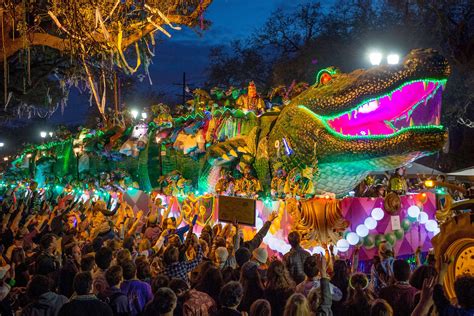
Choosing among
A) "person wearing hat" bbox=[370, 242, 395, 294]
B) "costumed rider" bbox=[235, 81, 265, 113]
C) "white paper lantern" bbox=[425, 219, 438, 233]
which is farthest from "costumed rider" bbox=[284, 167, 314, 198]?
"person wearing hat" bbox=[370, 242, 395, 294]

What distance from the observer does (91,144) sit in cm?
1842

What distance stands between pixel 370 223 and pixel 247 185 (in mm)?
3017

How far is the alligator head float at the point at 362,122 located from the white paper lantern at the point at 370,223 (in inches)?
39.4

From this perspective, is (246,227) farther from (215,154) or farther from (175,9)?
(175,9)

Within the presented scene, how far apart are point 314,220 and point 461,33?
17362mm

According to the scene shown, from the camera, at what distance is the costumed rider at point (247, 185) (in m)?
11.1

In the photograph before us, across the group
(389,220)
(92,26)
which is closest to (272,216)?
(389,220)

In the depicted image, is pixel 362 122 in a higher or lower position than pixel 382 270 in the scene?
higher

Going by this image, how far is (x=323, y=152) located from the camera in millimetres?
9812

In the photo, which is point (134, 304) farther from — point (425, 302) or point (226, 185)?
point (226, 185)

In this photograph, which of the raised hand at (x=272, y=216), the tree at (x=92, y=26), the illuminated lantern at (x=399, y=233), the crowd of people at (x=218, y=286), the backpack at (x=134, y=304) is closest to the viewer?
the crowd of people at (x=218, y=286)

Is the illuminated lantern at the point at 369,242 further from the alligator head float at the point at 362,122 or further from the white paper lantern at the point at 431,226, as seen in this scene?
the white paper lantern at the point at 431,226

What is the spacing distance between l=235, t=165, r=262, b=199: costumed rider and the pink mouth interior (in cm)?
218

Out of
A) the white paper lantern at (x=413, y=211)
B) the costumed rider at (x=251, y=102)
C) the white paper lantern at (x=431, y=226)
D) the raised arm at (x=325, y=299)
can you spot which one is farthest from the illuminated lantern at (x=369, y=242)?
the raised arm at (x=325, y=299)
